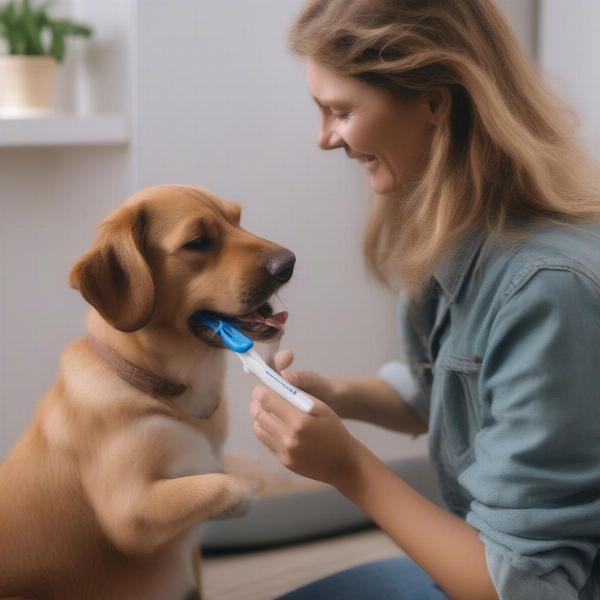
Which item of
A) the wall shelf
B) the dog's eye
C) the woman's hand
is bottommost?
the woman's hand

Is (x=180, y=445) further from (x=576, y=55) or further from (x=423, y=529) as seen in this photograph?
(x=576, y=55)

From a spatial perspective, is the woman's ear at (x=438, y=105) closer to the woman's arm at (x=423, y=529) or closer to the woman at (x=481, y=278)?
the woman at (x=481, y=278)

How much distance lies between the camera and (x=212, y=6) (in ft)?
6.46

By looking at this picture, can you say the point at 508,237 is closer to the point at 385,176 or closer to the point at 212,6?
the point at 385,176

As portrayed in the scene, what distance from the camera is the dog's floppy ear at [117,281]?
46.7 inches

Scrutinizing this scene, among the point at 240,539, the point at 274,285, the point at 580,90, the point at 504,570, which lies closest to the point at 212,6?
the point at 580,90

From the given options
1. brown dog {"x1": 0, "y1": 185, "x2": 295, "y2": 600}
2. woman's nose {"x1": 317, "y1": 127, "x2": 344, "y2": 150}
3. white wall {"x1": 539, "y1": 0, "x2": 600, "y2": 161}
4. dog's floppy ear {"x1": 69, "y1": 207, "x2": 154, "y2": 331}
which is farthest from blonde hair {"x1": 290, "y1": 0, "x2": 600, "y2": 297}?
white wall {"x1": 539, "y1": 0, "x2": 600, "y2": 161}

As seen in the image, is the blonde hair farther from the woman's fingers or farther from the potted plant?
the potted plant

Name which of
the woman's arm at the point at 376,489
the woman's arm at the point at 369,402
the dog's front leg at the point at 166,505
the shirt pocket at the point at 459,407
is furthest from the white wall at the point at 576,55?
the dog's front leg at the point at 166,505

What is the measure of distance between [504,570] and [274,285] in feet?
1.49

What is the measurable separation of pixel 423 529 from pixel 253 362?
0.29m

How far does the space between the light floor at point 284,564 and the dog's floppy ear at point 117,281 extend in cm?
82

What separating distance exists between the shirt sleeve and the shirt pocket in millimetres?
131

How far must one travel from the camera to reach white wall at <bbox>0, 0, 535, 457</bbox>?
198 centimetres
